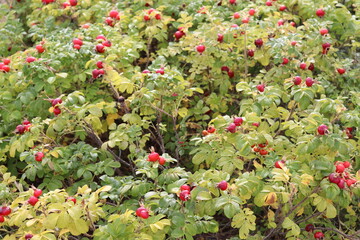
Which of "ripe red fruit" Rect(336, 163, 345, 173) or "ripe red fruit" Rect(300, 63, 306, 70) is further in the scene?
"ripe red fruit" Rect(300, 63, 306, 70)

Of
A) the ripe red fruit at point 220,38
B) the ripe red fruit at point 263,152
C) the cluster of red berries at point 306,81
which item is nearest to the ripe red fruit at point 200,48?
the ripe red fruit at point 220,38

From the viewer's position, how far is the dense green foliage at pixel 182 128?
6.88 feet

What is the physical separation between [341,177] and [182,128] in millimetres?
1168

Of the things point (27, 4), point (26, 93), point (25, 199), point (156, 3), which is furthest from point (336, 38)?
point (27, 4)

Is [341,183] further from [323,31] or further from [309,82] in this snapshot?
[323,31]

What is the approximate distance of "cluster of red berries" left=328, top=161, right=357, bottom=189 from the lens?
83.0 inches

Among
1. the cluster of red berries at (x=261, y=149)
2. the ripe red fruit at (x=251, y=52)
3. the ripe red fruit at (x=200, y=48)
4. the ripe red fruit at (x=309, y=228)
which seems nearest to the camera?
the cluster of red berries at (x=261, y=149)

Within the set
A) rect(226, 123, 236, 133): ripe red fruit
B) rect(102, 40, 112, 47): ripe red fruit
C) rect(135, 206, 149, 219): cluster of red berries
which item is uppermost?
rect(102, 40, 112, 47): ripe red fruit

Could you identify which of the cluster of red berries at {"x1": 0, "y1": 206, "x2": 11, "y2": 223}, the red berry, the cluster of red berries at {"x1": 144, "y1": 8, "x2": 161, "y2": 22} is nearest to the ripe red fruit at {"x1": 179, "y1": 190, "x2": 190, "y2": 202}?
the cluster of red berries at {"x1": 0, "y1": 206, "x2": 11, "y2": 223}

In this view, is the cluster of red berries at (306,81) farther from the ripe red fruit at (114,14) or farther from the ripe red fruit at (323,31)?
the ripe red fruit at (114,14)

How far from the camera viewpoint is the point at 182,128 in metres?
3.03

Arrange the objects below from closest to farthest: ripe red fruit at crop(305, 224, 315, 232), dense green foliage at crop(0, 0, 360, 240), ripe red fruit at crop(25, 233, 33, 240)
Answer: ripe red fruit at crop(25, 233, 33, 240) → dense green foliage at crop(0, 0, 360, 240) → ripe red fruit at crop(305, 224, 315, 232)

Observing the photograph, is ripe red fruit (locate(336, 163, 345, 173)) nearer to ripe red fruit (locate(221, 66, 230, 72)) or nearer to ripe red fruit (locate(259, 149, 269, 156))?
ripe red fruit (locate(259, 149, 269, 156))

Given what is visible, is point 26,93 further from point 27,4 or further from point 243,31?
point 27,4
